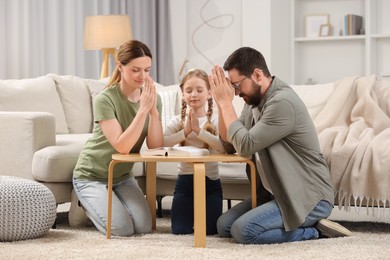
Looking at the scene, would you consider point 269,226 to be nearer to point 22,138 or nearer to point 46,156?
point 46,156

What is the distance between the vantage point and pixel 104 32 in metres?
5.69

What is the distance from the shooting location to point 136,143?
3.43 metres

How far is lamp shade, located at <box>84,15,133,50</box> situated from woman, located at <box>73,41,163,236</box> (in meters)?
2.24

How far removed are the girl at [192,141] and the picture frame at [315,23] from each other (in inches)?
139

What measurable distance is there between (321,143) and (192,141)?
0.60m

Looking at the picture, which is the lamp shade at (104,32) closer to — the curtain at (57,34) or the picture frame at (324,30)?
the curtain at (57,34)

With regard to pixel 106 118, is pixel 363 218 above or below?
below

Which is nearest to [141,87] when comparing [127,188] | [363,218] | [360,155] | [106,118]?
[106,118]

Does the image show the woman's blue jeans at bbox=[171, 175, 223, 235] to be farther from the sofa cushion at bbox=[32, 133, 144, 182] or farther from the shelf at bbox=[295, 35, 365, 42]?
the shelf at bbox=[295, 35, 365, 42]

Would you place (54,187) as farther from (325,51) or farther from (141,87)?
(325,51)

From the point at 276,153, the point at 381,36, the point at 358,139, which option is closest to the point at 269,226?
the point at 276,153

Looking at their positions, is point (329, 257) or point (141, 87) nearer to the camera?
point (329, 257)

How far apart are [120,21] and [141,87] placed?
7.82 feet

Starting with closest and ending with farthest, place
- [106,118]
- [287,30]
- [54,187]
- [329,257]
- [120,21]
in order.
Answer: [329,257]
[106,118]
[54,187]
[120,21]
[287,30]
